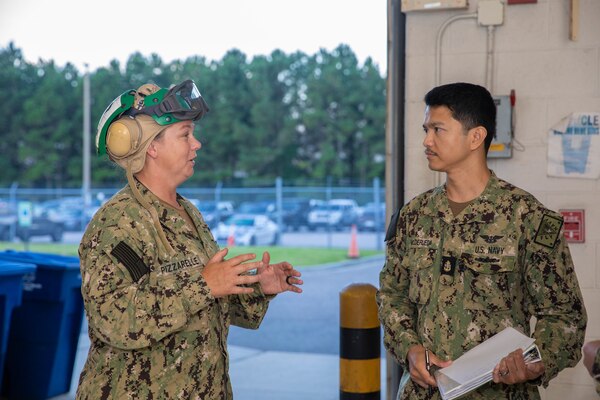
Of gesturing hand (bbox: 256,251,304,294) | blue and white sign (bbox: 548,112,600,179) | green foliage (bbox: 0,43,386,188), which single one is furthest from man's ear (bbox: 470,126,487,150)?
green foliage (bbox: 0,43,386,188)

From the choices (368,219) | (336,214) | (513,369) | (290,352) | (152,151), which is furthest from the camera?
(336,214)

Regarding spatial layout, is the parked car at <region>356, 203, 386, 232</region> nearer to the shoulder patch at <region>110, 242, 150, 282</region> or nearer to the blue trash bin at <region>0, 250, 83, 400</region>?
the blue trash bin at <region>0, 250, 83, 400</region>

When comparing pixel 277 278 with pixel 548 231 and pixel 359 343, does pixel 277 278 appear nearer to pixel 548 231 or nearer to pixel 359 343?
pixel 548 231

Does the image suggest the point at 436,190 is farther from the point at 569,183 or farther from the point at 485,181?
the point at 569,183

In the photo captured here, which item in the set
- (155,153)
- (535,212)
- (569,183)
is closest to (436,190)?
(535,212)

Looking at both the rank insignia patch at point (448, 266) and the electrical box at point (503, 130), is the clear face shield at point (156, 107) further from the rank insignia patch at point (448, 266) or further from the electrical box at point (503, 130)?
the electrical box at point (503, 130)

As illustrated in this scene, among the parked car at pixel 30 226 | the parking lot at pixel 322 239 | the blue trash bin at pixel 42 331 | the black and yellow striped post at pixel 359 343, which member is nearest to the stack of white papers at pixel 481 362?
the black and yellow striped post at pixel 359 343

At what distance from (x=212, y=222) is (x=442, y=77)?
1969 centimetres

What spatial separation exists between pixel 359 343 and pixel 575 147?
1.49 m

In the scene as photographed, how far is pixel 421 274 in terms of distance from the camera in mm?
2607

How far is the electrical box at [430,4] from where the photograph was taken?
4.02m

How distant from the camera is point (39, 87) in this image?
40.4 meters

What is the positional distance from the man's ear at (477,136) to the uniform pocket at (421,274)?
38cm

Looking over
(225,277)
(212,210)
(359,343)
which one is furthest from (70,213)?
(225,277)
